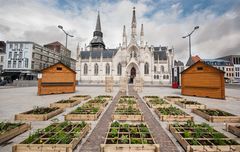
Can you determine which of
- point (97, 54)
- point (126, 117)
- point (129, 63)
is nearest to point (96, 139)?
point (126, 117)

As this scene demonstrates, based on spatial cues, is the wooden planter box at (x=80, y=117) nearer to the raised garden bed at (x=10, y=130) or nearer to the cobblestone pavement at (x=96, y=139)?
the cobblestone pavement at (x=96, y=139)

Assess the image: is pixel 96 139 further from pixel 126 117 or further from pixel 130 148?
pixel 126 117

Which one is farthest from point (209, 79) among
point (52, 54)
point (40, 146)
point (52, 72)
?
point (52, 54)

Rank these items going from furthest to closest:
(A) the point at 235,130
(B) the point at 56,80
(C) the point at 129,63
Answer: (C) the point at 129,63, (B) the point at 56,80, (A) the point at 235,130

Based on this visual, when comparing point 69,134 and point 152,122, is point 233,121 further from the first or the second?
point 69,134

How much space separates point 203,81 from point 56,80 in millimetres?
16728

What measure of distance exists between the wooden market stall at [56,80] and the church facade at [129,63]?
111 feet

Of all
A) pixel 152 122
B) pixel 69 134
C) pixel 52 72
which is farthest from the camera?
pixel 52 72

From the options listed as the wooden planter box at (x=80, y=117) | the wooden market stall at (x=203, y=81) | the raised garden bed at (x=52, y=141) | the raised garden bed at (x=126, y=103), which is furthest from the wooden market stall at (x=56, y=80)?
the wooden market stall at (x=203, y=81)

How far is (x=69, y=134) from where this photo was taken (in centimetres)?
461

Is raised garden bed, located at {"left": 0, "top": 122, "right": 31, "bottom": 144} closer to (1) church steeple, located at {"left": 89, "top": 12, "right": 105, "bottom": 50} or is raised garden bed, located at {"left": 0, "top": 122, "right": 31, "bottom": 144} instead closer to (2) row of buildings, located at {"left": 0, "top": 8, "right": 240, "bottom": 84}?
(2) row of buildings, located at {"left": 0, "top": 8, "right": 240, "bottom": 84}

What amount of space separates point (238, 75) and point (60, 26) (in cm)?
10510

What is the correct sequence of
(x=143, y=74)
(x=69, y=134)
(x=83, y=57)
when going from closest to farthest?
1. (x=69, y=134)
2. (x=143, y=74)
3. (x=83, y=57)

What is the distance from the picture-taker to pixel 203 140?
4.21 meters
